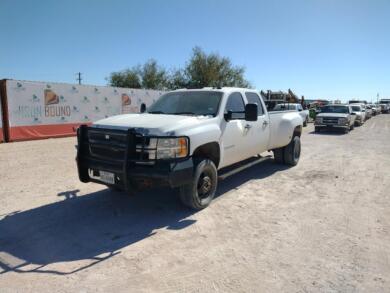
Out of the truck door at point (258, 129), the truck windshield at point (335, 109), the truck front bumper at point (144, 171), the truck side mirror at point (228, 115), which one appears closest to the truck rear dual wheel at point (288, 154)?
the truck door at point (258, 129)

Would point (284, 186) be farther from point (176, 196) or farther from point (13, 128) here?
point (13, 128)

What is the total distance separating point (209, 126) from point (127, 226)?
2025 millimetres

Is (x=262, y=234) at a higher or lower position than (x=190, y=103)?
lower

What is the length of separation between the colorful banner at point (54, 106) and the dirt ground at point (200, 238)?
7.54 m

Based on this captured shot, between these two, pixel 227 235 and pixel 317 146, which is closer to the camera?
pixel 227 235

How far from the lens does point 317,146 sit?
13.9m

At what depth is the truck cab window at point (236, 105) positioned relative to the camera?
249 inches

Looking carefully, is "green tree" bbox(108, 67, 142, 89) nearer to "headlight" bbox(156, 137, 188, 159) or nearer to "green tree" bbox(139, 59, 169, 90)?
"green tree" bbox(139, 59, 169, 90)

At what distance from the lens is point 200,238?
14.7 ft

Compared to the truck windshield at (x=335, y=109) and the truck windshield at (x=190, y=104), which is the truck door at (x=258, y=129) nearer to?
the truck windshield at (x=190, y=104)

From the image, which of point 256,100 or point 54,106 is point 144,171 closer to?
point 256,100

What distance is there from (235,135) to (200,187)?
1366mm

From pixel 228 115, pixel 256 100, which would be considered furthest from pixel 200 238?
pixel 256 100

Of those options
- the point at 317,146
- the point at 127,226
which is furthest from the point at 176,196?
the point at 317,146
